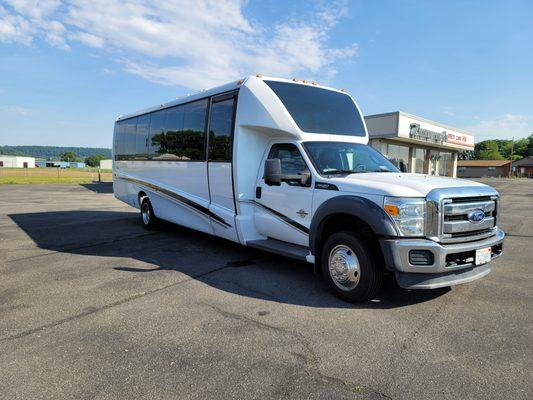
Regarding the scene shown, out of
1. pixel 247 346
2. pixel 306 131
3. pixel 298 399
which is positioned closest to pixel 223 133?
pixel 306 131

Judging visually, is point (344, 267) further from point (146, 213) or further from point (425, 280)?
point (146, 213)

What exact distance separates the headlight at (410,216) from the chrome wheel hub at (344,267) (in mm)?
700

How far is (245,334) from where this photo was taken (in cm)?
398

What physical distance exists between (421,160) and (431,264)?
118 ft

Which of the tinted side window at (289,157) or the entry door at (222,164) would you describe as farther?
the entry door at (222,164)

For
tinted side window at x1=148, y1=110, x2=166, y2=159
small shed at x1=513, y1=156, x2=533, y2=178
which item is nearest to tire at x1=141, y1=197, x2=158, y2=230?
tinted side window at x1=148, y1=110, x2=166, y2=159

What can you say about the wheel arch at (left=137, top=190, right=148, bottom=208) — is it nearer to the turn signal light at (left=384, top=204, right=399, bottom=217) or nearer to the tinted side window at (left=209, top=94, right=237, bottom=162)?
the tinted side window at (left=209, top=94, right=237, bottom=162)

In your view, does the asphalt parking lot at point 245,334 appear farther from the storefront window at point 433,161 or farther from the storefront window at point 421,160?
the storefront window at point 433,161

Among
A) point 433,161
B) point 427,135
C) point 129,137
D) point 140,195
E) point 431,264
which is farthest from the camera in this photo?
point 433,161

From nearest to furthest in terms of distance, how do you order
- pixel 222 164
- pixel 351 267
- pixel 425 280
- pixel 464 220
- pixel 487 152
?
pixel 425 280, pixel 464 220, pixel 351 267, pixel 222 164, pixel 487 152

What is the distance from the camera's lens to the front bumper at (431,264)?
4.30 meters

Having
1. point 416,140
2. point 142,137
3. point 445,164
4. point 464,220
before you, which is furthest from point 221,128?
point 445,164

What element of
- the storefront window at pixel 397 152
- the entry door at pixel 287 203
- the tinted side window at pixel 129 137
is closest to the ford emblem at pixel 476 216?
the entry door at pixel 287 203

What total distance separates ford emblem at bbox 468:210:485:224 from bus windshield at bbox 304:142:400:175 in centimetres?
155
